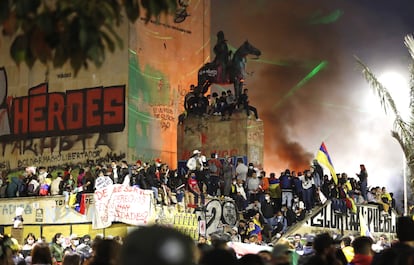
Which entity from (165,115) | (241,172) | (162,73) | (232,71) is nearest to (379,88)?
(241,172)

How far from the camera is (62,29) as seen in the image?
17.3 ft

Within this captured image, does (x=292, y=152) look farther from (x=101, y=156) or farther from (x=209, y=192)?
(x=209, y=192)

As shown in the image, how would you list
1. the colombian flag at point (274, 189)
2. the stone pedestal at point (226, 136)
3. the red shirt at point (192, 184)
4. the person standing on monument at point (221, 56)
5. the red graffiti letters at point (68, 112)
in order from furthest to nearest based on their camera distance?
the red graffiti letters at point (68, 112) → the person standing on monument at point (221, 56) → the stone pedestal at point (226, 136) → the colombian flag at point (274, 189) → the red shirt at point (192, 184)

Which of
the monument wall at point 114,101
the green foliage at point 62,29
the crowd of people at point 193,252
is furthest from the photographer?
the monument wall at point 114,101

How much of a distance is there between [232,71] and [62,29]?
29.8 meters

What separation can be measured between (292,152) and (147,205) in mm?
23497

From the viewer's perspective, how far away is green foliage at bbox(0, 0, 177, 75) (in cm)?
508

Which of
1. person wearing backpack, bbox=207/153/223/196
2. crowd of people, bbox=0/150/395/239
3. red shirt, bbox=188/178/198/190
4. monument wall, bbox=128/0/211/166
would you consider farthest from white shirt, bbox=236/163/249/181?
monument wall, bbox=128/0/211/166

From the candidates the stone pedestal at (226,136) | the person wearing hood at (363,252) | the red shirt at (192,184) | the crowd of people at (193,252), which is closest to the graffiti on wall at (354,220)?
the red shirt at (192,184)

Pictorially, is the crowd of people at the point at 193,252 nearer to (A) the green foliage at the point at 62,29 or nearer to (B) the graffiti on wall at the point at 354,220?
(A) the green foliage at the point at 62,29

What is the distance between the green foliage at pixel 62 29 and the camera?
16.7 feet

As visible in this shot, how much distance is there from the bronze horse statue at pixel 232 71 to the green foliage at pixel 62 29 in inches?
1155

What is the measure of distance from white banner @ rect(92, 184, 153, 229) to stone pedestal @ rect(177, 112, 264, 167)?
409 inches

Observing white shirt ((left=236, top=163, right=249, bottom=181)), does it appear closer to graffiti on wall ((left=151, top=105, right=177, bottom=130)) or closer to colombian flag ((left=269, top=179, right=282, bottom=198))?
colombian flag ((left=269, top=179, right=282, bottom=198))
